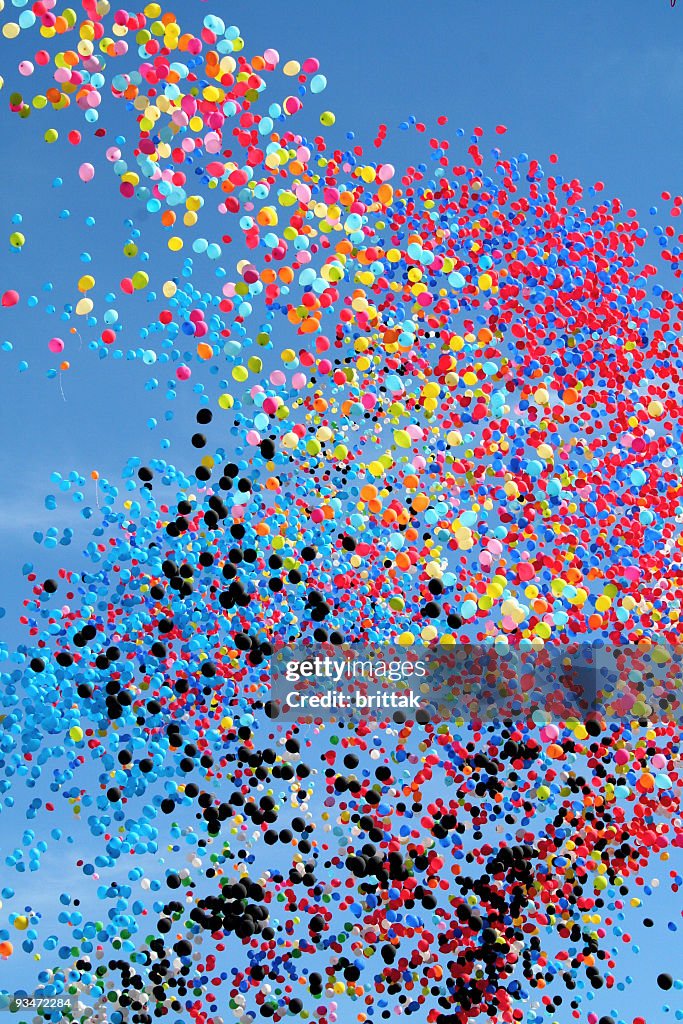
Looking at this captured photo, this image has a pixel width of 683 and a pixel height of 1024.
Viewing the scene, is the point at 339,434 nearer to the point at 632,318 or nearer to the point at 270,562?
the point at 270,562

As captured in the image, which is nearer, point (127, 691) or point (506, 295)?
point (127, 691)

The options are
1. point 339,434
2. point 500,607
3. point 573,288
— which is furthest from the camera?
point 573,288

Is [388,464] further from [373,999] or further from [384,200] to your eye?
[373,999]

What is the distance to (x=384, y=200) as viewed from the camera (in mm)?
7340

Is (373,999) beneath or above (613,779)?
beneath

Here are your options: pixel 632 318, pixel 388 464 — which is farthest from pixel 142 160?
pixel 632 318

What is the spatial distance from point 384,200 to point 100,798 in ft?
13.4

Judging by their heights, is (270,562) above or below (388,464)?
below

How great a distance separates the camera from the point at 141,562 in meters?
6.79

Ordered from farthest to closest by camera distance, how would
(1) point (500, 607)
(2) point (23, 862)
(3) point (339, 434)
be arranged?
1. (3) point (339, 434)
2. (1) point (500, 607)
3. (2) point (23, 862)

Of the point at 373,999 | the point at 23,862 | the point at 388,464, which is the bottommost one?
the point at 373,999

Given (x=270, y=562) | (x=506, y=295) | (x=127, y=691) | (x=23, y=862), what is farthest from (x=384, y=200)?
(x=23, y=862)

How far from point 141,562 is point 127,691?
2.61 feet

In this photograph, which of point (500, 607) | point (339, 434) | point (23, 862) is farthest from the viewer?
point (339, 434)
